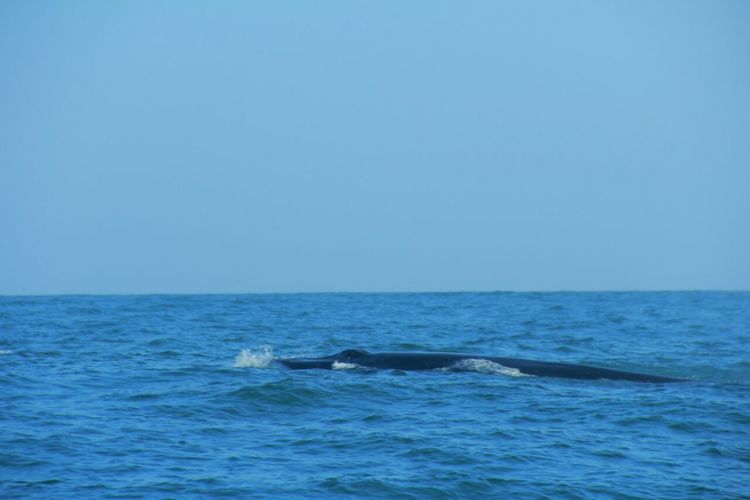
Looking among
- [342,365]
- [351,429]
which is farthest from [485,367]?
[351,429]

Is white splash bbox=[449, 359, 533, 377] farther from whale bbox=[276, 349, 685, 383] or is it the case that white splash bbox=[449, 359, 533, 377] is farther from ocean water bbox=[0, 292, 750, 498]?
ocean water bbox=[0, 292, 750, 498]

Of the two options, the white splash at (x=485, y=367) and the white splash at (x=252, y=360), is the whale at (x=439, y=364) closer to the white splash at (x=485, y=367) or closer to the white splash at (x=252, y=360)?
the white splash at (x=485, y=367)

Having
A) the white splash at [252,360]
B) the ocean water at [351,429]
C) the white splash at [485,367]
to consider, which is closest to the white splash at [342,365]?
the ocean water at [351,429]

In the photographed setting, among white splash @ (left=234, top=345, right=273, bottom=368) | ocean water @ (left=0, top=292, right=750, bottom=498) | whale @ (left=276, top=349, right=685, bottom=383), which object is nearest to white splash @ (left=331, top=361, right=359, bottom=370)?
whale @ (left=276, top=349, right=685, bottom=383)

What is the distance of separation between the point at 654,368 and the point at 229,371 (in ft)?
37.2

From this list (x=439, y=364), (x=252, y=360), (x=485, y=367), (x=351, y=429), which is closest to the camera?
(x=351, y=429)

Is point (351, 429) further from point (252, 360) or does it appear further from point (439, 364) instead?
point (252, 360)

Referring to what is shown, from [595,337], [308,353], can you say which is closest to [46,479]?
[308,353]

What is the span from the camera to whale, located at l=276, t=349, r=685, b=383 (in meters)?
22.1

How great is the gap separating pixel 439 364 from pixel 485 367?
1092 mm

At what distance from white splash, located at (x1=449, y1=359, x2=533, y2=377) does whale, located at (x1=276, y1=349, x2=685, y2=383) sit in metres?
0.09

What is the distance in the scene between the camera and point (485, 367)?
22.7 metres

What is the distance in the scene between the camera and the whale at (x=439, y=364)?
2211 cm

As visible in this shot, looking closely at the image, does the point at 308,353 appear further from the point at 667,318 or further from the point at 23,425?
the point at 667,318
